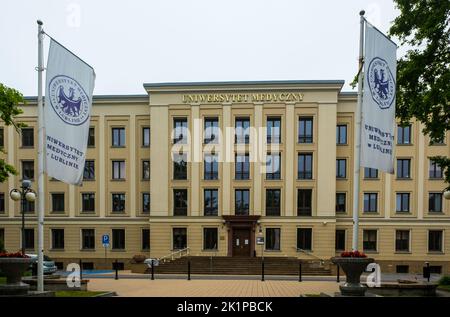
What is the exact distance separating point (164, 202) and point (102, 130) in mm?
9091

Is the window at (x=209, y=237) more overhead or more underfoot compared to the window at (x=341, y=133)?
more underfoot

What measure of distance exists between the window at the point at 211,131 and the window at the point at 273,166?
4838 mm

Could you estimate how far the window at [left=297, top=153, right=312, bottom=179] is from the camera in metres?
→ 32.3

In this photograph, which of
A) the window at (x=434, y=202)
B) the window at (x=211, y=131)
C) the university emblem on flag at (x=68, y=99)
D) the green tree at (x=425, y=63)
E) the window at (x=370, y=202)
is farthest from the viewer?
the window at (x=370, y=202)

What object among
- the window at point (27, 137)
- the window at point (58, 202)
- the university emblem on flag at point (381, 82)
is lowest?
the window at point (58, 202)

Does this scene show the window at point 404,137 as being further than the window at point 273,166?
Yes

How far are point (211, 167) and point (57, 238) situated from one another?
15854 millimetres

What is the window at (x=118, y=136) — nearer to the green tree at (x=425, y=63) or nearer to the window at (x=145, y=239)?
the window at (x=145, y=239)

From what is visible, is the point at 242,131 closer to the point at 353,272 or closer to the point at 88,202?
the point at 88,202

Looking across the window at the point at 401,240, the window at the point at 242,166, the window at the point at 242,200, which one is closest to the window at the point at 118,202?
the window at the point at 242,200

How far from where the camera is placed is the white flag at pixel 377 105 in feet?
35.6

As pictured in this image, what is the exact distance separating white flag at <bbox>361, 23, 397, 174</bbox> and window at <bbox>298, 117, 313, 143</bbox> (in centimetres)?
2116

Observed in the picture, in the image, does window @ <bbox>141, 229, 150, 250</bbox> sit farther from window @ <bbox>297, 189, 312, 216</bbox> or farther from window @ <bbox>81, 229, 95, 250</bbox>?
window @ <bbox>297, 189, 312, 216</bbox>
